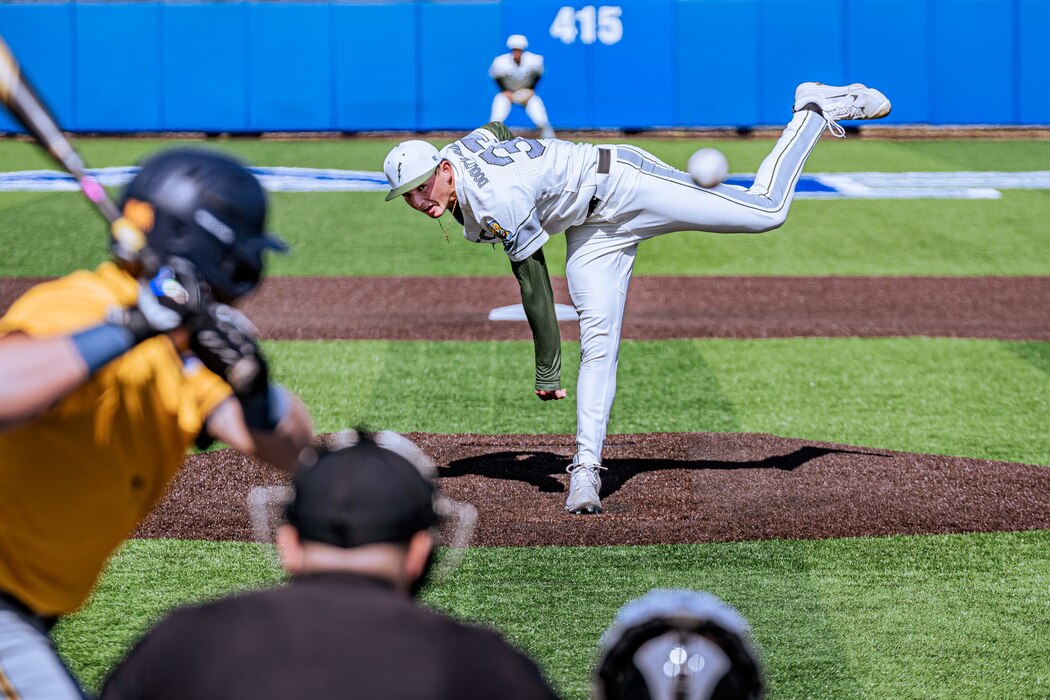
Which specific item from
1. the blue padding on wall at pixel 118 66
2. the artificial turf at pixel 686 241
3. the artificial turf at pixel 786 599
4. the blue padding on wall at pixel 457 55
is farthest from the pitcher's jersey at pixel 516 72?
the artificial turf at pixel 786 599

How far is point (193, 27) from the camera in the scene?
23703mm

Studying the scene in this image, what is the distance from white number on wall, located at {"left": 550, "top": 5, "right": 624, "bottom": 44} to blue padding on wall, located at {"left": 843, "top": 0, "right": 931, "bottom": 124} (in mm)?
4235

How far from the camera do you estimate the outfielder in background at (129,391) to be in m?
2.51

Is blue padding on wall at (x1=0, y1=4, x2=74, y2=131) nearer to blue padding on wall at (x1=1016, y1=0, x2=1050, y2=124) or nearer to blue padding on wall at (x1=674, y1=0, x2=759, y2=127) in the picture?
blue padding on wall at (x1=674, y1=0, x2=759, y2=127)

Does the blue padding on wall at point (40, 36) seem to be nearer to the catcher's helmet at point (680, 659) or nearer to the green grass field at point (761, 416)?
the green grass field at point (761, 416)

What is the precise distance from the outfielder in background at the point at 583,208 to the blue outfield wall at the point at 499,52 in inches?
692

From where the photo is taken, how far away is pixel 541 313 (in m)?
6.67

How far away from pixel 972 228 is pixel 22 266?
36.9ft

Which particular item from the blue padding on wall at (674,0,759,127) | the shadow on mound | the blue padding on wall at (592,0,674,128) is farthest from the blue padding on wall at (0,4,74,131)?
the shadow on mound

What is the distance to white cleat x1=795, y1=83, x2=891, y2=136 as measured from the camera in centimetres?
732

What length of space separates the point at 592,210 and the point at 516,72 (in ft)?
42.5

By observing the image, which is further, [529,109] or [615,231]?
[529,109]

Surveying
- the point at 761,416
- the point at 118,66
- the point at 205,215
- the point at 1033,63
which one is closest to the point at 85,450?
the point at 205,215

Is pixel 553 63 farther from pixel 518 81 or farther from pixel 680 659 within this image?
pixel 680 659
